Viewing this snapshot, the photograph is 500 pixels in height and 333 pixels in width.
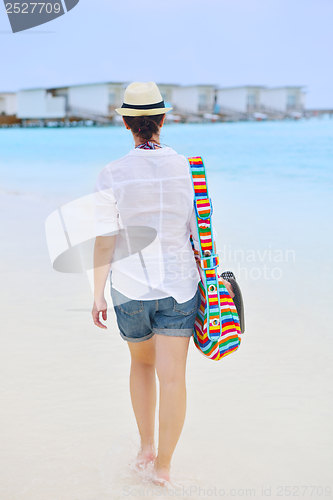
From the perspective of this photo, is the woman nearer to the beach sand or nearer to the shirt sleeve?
the shirt sleeve

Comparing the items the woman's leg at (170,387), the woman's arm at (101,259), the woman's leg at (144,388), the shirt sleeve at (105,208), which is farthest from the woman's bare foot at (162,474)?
the shirt sleeve at (105,208)

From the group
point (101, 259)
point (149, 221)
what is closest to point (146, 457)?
point (101, 259)

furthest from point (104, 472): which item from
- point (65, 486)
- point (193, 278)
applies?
point (193, 278)

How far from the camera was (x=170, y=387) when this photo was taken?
1795 mm

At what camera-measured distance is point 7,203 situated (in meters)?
9.35

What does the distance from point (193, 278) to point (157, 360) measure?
31cm

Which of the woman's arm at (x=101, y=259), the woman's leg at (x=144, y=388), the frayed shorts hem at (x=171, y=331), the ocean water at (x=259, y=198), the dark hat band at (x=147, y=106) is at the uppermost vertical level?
→ the dark hat band at (x=147, y=106)

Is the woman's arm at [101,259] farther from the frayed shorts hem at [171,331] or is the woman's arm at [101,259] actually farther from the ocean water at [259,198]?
the ocean water at [259,198]

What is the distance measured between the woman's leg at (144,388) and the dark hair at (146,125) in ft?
2.33

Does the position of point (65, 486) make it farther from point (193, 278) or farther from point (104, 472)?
point (193, 278)

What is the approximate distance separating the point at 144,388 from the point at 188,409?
688 mm

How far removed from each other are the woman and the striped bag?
31 millimetres

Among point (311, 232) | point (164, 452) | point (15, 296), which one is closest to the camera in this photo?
point (164, 452)

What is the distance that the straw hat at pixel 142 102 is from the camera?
1.67m
